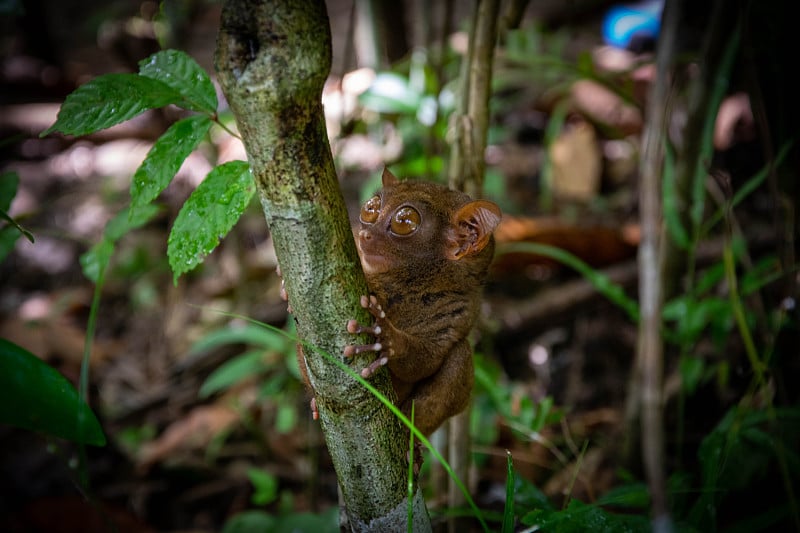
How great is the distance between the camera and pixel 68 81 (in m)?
9.03

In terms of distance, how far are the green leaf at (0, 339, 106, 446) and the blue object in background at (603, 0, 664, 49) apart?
20.3 feet

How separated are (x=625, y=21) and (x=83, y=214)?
22.5 ft

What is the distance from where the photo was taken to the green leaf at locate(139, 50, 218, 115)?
1695mm

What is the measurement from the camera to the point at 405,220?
2369 millimetres

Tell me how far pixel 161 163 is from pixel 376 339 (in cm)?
80

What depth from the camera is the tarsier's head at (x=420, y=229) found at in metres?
2.37

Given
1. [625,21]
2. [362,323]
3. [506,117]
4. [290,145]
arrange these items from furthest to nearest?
[506,117] < [625,21] < [362,323] < [290,145]

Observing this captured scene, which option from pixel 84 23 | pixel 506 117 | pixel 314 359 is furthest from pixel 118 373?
pixel 84 23

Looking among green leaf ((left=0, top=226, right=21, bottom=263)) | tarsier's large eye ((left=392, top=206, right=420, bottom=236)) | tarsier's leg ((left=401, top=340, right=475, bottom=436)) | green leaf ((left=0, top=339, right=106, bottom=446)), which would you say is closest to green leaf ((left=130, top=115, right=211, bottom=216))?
green leaf ((left=0, top=339, right=106, bottom=446))

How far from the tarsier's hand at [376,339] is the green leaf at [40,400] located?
84cm

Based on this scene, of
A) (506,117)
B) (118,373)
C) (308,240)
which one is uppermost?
(308,240)

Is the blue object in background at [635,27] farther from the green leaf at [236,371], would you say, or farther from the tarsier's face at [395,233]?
the green leaf at [236,371]

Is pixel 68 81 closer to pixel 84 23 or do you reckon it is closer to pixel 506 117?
pixel 84 23

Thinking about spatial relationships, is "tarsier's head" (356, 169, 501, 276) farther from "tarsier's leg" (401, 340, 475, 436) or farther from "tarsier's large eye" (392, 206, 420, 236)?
"tarsier's leg" (401, 340, 475, 436)
